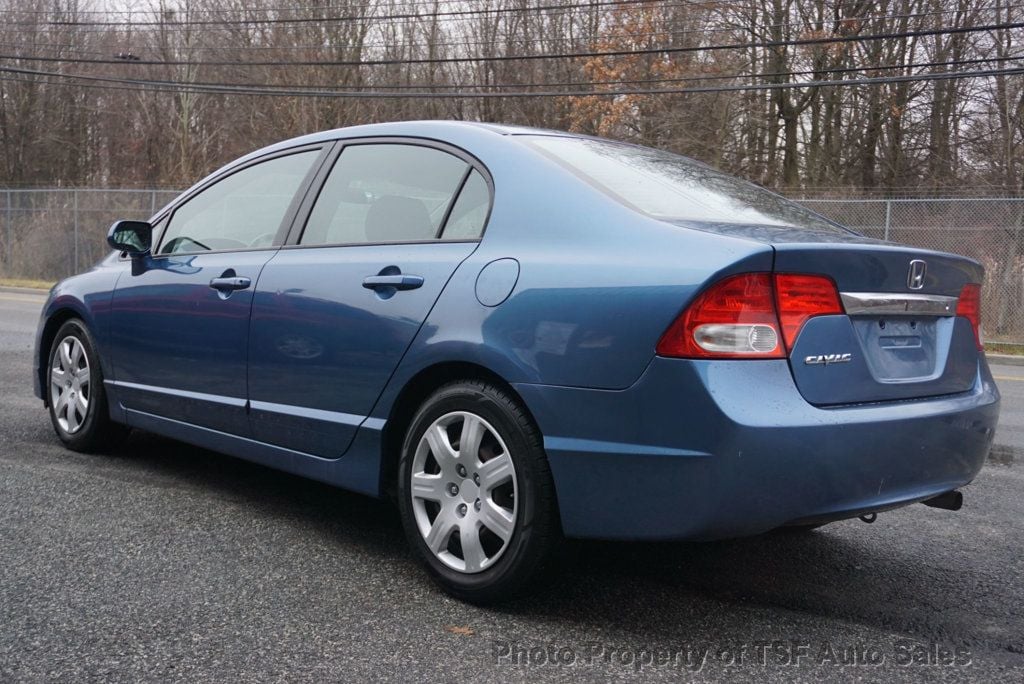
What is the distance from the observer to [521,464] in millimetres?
3062

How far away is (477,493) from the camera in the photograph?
3.20 m

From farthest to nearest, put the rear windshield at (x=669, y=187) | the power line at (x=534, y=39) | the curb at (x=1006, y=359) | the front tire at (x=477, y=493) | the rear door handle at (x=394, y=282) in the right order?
the power line at (x=534, y=39), the curb at (x=1006, y=359), the rear door handle at (x=394, y=282), the rear windshield at (x=669, y=187), the front tire at (x=477, y=493)

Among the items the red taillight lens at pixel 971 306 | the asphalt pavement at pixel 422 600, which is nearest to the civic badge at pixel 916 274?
the red taillight lens at pixel 971 306

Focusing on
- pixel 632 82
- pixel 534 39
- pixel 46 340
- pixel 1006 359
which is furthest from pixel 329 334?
pixel 534 39

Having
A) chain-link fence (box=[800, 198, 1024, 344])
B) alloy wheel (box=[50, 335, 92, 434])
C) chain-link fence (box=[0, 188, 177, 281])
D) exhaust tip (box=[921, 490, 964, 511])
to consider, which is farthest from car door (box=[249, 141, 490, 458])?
chain-link fence (box=[0, 188, 177, 281])

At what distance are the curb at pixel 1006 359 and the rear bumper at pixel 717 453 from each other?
A: 12225 mm

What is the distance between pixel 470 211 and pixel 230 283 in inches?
47.2

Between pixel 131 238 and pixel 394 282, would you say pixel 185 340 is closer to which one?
pixel 131 238

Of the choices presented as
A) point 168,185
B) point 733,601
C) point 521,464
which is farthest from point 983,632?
point 168,185

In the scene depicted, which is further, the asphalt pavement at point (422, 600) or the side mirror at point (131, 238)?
the side mirror at point (131, 238)

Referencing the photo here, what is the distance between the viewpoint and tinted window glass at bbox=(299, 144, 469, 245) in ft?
12.1

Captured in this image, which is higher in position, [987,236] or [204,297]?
[987,236]

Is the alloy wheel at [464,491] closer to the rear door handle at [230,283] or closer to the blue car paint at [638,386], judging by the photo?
the blue car paint at [638,386]

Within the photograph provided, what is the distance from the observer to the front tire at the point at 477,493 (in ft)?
10.0
